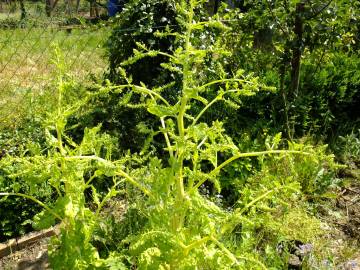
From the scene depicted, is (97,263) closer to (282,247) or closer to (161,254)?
(161,254)

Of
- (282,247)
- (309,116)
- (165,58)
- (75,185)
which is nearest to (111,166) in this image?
(75,185)

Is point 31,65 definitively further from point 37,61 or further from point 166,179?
point 166,179

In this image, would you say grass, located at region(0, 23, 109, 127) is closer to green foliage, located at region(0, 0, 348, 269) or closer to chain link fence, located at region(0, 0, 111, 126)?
chain link fence, located at region(0, 0, 111, 126)

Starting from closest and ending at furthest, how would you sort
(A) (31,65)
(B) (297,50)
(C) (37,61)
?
(B) (297,50) < (C) (37,61) < (A) (31,65)

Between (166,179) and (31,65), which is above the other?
(166,179)

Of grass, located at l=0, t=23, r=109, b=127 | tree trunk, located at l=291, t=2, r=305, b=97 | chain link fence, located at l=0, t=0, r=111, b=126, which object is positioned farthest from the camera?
grass, located at l=0, t=23, r=109, b=127

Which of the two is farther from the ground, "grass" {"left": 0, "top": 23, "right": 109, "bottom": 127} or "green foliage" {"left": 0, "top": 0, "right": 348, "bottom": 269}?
"green foliage" {"left": 0, "top": 0, "right": 348, "bottom": 269}

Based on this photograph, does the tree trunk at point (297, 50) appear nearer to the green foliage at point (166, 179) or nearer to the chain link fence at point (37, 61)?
the chain link fence at point (37, 61)

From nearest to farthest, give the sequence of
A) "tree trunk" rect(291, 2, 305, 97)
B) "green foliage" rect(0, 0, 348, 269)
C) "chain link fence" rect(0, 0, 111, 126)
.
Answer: "green foliage" rect(0, 0, 348, 269) → "tree trunk" rect(291, 2, 305, 97) → "chain link fence" rect(0, 0, 111, 126)

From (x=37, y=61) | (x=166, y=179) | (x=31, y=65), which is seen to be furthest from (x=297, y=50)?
(x=31, y=65)

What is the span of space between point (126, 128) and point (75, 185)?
191 centimetres

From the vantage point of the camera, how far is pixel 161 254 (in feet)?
5.77

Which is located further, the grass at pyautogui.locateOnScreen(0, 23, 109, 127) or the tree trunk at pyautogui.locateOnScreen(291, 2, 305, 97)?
the grass at pyautogui.locateOnScreen(0, 23, 109, 127)

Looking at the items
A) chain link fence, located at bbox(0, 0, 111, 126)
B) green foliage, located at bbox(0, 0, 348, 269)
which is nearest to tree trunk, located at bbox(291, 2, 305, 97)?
chain link fence, located at bbox(0, 0, 111, 126)
